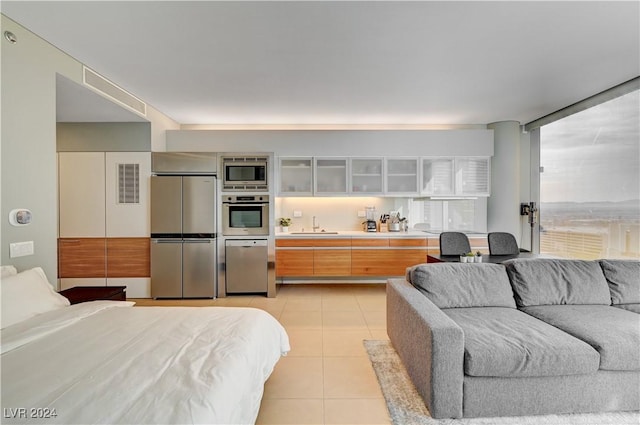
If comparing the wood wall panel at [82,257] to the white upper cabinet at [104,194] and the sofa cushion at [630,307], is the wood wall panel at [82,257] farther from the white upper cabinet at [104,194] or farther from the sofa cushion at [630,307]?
the sofa cushion at [630,307]

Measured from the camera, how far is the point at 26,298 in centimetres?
199

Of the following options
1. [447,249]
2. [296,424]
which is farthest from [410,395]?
[447,249]

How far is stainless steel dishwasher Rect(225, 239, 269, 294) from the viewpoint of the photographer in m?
4.51

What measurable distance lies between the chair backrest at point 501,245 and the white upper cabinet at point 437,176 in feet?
3.93

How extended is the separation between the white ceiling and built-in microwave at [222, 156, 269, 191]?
0.81 meters

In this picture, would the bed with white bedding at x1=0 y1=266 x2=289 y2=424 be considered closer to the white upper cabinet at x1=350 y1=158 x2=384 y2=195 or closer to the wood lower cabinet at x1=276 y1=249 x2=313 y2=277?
the wood lower cabinet at x1=276 y1=249 x2=313 y2=277

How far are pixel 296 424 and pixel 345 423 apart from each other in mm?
312

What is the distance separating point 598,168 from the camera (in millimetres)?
3762

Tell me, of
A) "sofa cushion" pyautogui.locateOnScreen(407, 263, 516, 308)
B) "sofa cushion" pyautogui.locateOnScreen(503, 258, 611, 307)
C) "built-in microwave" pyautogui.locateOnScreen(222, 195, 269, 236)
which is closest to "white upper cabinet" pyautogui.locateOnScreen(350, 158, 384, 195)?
"built-in microwave" pyautogui.locateOnScreen(222, 195, 269, 236)

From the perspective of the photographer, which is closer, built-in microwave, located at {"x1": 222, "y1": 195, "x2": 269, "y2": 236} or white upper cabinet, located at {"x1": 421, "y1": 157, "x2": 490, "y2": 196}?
built-in microwave, located at {"x1": 222, "y1": 195, "x2": 269, "y2": 236}

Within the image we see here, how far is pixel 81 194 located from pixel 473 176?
614 centimetres

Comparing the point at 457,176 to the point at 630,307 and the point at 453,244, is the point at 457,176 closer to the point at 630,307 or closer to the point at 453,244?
the point at 453,244

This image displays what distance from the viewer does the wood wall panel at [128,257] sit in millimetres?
4289

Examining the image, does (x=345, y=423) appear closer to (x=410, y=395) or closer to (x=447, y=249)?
(x=410, y=395)
